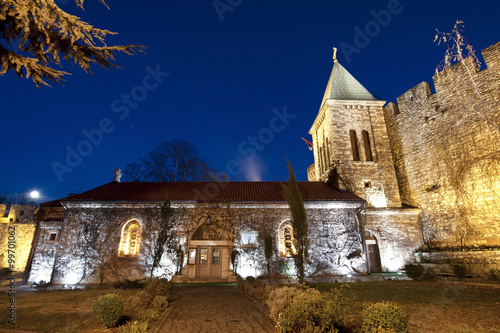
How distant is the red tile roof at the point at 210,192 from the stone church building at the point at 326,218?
95 millimetres

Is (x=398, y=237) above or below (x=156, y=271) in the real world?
above

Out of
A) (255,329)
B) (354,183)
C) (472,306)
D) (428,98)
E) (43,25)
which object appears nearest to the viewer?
(43,25)

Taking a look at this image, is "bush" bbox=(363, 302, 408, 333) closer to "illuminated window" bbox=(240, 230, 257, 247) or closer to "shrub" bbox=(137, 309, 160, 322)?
"shrub" bbox=(137, 309, 160, 322)

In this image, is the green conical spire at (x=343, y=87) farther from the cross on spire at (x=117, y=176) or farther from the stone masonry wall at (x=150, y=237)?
the cross on spire at (x=117, y=176)

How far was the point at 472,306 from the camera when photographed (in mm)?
6953

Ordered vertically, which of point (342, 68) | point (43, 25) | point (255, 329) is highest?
point (342, 68)

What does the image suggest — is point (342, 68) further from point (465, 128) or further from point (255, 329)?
point (255, 329)

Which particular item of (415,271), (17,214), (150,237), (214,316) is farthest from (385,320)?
(17,214)

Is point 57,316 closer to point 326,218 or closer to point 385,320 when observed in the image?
→ point 385,320

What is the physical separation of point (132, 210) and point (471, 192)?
840 inches

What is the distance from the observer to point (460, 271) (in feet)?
42.1

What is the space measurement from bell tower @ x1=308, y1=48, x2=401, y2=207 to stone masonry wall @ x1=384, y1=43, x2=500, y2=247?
1.55 m

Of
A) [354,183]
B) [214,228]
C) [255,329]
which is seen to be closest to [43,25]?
[255,329]

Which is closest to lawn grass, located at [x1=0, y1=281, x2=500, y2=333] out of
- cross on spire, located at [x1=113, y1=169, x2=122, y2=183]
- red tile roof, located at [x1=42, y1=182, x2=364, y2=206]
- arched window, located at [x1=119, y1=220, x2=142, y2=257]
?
arched window, located at [x1=119, y1=220, x2=142, y2=257]
